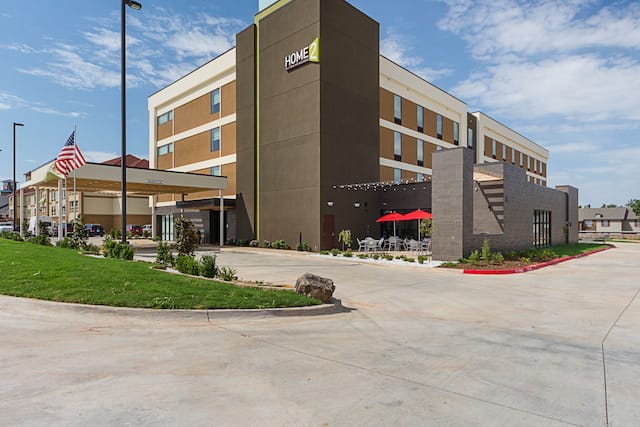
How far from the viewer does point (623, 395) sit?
483 cm

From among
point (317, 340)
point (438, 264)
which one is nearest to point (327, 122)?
point (438, 264)

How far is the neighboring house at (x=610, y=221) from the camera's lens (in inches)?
3351

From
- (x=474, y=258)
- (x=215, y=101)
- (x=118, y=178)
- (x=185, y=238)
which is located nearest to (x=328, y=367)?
(x=185, y=238)

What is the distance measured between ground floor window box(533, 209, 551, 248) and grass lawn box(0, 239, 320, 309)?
1037 inches

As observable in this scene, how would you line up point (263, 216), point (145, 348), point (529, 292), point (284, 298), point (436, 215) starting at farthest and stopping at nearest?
point (263, 216) → point (436, 215) → point (529, 292) → point (284, 298) → point (145, 348)

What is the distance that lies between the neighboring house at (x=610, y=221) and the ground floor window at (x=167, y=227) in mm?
81057

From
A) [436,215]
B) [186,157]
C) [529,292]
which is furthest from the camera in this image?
[186,157]

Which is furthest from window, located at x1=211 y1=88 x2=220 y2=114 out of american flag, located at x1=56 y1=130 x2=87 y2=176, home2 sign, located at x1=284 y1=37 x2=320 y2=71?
american flag, located at x1=56 y1=130 x2=87 y2=176

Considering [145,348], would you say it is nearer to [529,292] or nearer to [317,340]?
[317,340]

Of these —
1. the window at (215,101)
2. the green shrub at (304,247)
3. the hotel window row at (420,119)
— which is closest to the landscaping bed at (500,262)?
the green shrub at (304,247)

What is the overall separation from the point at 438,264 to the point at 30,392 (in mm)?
17012

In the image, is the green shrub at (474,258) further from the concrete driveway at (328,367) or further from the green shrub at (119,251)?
the green shrub at (119,251)

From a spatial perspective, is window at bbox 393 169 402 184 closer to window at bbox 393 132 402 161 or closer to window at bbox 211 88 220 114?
window at bbox 393 132 402 161

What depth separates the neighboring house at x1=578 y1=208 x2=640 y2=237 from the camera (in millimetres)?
85125
